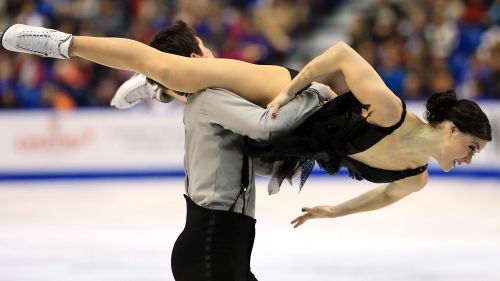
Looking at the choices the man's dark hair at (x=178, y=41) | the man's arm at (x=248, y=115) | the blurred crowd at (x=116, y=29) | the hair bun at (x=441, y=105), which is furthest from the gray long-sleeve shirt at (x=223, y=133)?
the blurred crowd at (x=116, y=29)

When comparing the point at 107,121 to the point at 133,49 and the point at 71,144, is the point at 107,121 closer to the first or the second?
the point at 71,144

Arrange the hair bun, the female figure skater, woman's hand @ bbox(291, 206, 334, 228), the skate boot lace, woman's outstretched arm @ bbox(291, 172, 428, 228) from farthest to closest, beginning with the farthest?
1. woman's hand @ bbox(291, 206, 334, 228)
2. woman's outstretched arm @ bbox(291, 172, 428, 228)
3. the skate boot lace
4. the hair bun
5. the female figure skater

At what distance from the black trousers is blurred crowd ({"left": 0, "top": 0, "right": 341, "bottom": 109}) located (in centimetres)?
581

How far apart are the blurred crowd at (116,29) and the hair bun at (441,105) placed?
6.01 metres

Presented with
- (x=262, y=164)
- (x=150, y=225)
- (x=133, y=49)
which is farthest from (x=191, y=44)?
(x=150, y=225)

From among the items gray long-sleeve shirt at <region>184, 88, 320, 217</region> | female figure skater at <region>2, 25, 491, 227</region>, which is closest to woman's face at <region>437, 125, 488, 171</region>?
female figure skater at <region>2, 25, 491, 227</region>

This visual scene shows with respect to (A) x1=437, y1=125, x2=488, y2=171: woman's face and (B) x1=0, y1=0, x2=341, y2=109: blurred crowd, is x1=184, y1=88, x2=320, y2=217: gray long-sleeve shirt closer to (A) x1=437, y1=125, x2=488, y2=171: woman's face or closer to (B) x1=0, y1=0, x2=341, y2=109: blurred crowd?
(A) x1=437, y1=125, x2=488, y2=171: woman's face

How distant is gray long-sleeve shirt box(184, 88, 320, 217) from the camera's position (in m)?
2.96

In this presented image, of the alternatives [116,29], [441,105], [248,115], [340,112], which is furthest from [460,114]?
[116,29]

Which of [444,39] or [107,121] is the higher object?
[444,39]

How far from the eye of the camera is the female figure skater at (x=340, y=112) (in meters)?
2.94

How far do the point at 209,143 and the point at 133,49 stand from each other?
44 cm

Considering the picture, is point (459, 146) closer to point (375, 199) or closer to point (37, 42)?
point (375, 199)

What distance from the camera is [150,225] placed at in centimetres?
609
